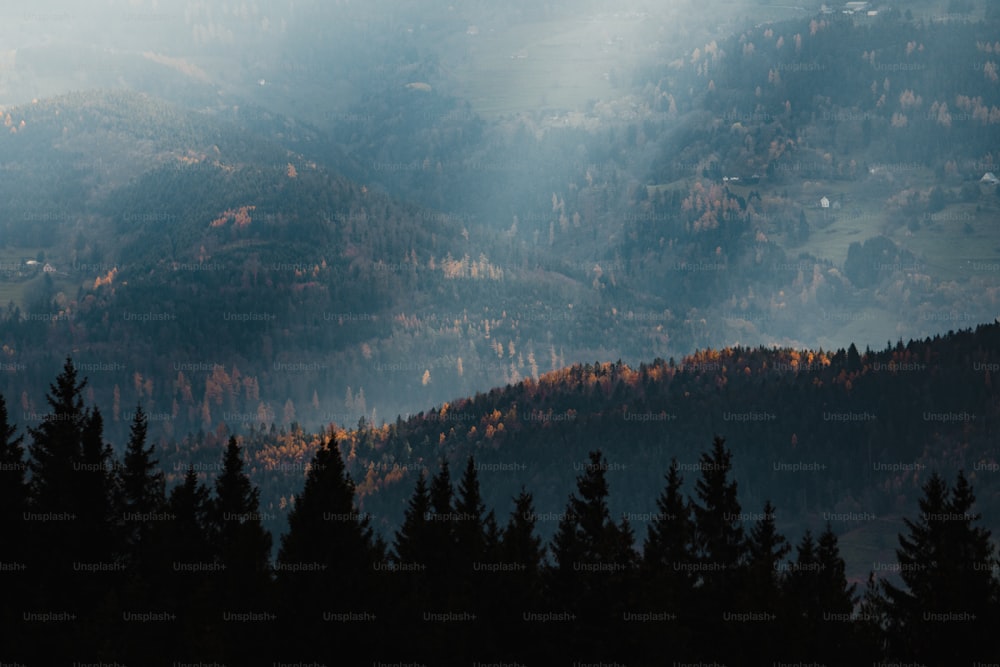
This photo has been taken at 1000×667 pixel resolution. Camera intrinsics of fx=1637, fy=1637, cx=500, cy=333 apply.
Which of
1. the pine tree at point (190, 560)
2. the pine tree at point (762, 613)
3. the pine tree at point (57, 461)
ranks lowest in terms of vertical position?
the pine tree at point (762, 613)

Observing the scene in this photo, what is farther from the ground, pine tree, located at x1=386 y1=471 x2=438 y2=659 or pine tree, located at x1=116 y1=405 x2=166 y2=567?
pine tree, located at x1=116 y1=405 x2=166 y2=567

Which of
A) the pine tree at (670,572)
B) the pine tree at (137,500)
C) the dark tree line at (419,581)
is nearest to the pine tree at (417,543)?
the dark tree line at (419,581)

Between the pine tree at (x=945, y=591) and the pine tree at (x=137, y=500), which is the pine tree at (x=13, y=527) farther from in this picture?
the pine tree at (x=945, y=591)

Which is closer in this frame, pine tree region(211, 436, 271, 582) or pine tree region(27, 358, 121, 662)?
pine tree region(211, 436, 271, 582)

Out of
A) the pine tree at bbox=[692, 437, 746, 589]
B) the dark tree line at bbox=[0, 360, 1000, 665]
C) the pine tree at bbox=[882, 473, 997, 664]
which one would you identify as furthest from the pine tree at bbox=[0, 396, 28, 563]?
the pine tree at bbox=[882, 473, 997, 664]

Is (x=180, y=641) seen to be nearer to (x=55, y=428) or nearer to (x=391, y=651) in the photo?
(x=391, y=651)

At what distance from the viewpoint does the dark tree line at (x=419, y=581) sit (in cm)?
7338

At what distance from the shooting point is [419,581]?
293 ft

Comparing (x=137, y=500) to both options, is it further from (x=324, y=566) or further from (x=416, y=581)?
(x=324, y=566)

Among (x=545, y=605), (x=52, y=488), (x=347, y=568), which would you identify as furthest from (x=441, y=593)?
(x=52, y=488)

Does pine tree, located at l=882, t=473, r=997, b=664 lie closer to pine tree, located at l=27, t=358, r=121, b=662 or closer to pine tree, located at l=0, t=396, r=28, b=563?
Result: pine tree, located at l=27, t=358, r=121, b=662

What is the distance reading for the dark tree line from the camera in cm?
7338

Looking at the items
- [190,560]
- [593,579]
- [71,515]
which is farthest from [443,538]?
[71,515]

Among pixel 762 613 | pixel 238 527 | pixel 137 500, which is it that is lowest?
pixel 762 613
